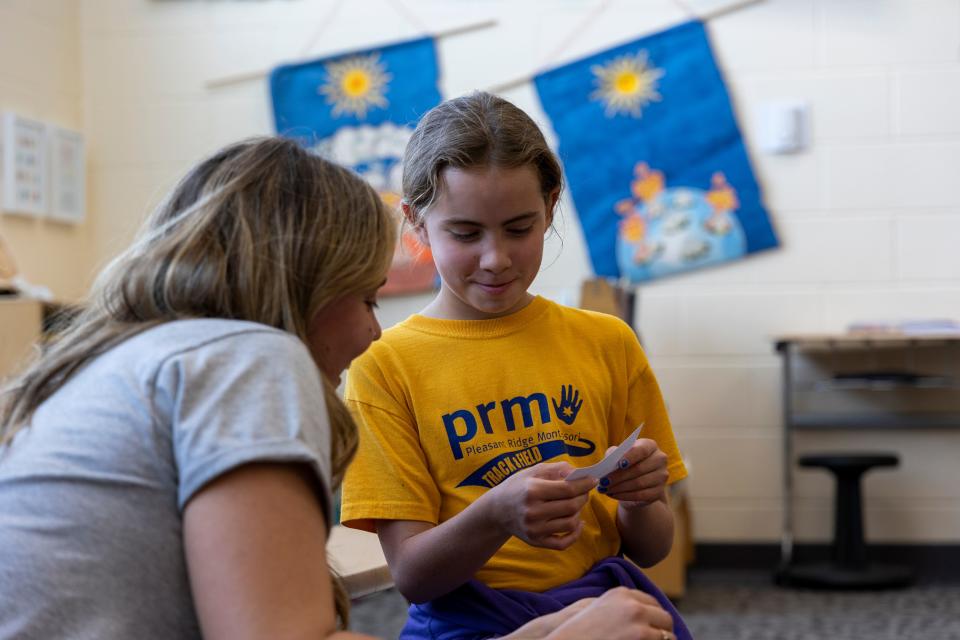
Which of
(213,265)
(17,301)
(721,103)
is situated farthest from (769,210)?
(213,265)

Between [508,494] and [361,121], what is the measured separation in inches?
129

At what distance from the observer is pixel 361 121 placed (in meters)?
4.27

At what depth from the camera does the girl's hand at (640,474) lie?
1.26 m

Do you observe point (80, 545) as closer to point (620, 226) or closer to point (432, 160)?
point (432, 160)

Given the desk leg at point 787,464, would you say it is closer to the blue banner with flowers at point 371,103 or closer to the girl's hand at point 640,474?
the blue banner with flowers at point 371,103

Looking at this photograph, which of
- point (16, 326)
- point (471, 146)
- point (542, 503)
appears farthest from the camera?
point (16, 326)

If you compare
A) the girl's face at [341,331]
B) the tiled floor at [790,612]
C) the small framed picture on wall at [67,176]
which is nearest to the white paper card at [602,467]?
the girl's face at [341,331]

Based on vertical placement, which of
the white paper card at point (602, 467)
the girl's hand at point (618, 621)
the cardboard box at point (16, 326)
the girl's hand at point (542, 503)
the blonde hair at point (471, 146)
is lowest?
the girl's hand at point (618, 621)

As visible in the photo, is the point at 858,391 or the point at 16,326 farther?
the point at 858,391

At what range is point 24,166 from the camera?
155 inches

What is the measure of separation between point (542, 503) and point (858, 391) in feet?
10.6

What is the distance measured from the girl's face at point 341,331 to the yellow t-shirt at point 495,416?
30cm

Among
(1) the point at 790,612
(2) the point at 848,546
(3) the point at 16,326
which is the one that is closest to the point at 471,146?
(3) the point at 16,326

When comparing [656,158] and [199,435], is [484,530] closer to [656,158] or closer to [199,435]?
[199,435]
